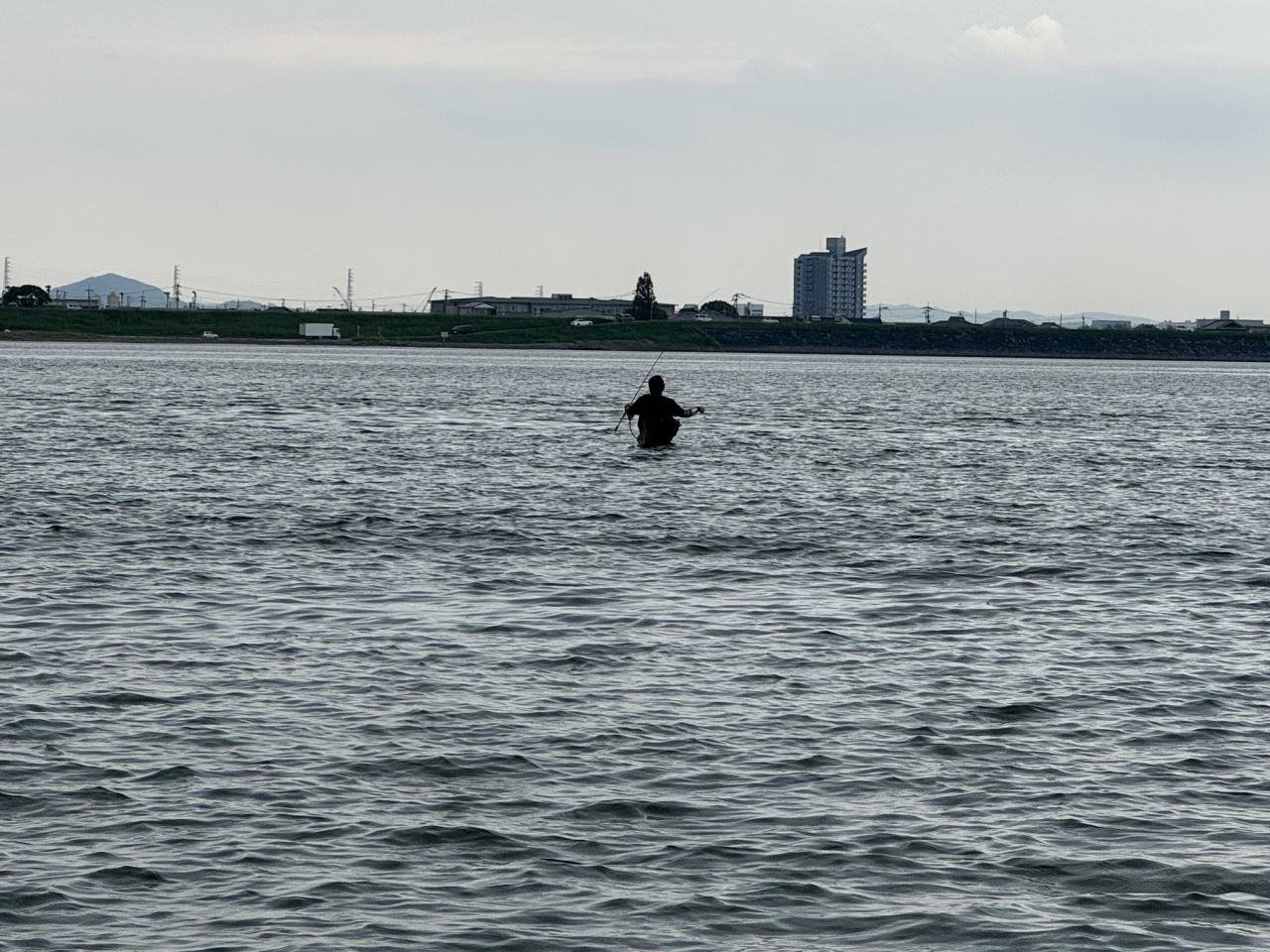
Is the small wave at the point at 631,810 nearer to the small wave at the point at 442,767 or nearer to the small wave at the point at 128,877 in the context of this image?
the small wave at the point at 442,767

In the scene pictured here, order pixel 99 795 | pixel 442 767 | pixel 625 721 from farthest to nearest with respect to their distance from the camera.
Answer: pixel 625 721, pixel 442 767, pixel 99 795

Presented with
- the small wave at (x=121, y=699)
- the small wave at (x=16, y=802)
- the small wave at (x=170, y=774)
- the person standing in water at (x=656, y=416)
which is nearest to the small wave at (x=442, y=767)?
the small wave at (x=170, y=774)

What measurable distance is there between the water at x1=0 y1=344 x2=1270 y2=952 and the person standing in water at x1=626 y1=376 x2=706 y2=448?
13.9 meters

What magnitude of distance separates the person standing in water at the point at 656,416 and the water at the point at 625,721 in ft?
45.5

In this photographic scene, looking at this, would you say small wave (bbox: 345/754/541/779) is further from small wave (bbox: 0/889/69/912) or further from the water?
small wave (bbox: 0/889/69/912)

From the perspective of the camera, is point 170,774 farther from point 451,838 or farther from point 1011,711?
point 1011,711

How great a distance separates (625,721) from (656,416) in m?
37.6

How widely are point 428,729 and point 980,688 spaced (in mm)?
5682

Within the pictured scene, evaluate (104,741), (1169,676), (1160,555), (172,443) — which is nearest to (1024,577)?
(1160,555)

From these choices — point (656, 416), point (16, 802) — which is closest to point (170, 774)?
point (16, 802)

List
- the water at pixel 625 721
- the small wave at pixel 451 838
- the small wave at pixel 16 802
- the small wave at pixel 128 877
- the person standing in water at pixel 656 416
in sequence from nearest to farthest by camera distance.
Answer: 1. the water at pixel 625 721
2. the small wave at pixel 128 877
3. the small wave at pixel 451 838
4. the small wave at pixel 16 802
5. the person standing in water at pixel 656 416

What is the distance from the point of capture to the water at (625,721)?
11016mm

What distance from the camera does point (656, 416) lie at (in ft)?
175

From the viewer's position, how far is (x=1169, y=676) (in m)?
18.1
